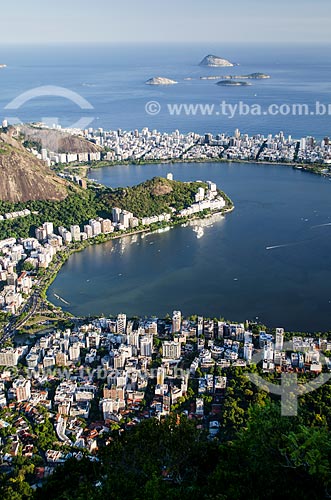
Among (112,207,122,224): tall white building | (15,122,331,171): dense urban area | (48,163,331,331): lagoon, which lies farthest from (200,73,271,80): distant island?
(112,207,122,224): tall white building

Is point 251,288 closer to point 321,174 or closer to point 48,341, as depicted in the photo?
point 48,341

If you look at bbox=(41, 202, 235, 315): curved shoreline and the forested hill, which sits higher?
the forested hill

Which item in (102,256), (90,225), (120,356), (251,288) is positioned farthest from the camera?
(90,225)

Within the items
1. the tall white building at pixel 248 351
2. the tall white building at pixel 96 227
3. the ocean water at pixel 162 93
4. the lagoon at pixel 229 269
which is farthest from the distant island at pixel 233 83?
the tall white building at pixel 248 351

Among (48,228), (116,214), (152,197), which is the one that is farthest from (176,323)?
(152,197)

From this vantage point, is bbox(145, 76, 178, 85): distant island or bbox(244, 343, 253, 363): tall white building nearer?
bbox(244, 343, 253, 363): tall white building

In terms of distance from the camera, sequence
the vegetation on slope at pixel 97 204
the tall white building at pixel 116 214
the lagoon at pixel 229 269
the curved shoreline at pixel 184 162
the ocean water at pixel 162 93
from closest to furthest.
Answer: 1. the lagoon at pixel 229 269
2. the vegetation on slope at pixel 97 204
3. the tall white building at pixel 116 214
4. the curved shoreline at pixel 184 162
5. the ocean water at pixel 162 93

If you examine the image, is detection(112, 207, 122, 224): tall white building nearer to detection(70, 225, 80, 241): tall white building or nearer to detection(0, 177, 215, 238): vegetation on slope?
detection(0, 177, 215, 238): vegetation on slope

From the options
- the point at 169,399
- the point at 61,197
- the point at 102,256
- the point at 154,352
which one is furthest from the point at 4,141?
the point at 169,399

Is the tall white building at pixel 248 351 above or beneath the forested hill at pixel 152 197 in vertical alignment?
beneath

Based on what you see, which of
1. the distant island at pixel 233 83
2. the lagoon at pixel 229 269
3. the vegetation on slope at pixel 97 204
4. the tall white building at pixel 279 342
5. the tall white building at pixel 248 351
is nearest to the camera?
the tall white building at pixel 248 351

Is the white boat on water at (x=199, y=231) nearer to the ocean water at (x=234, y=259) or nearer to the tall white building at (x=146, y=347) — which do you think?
the ocean water at (x=234, y=259)
